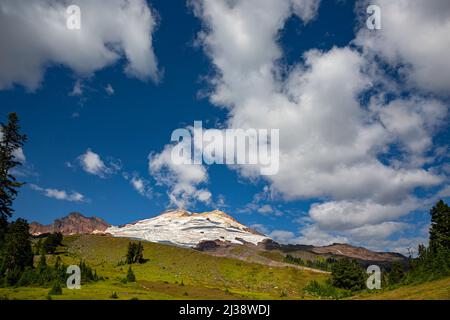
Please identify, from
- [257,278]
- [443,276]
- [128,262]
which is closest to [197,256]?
[128,262]

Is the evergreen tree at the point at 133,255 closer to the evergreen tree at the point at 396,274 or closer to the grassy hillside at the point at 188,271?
the grassy hillside at the point at 188,271

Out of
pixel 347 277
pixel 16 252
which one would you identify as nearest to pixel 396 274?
pixel 347 277

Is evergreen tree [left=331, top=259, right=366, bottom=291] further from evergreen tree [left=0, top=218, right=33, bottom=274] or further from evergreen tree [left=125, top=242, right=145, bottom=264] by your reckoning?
evergreen tree [left=0, top=218, right=33, bottom=274]

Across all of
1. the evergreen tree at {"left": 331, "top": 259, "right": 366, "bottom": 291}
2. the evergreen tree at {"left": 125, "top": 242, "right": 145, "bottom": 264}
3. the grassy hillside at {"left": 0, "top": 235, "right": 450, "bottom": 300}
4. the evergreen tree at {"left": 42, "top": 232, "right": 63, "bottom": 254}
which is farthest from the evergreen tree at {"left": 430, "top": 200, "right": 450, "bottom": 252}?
the evergreen tree at {"left": 42, "top": 232, "right": 63, "bottom": 254}

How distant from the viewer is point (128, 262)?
427ft

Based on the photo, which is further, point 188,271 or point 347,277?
point 188,271

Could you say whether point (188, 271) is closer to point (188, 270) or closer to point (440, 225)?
point (188, 270)

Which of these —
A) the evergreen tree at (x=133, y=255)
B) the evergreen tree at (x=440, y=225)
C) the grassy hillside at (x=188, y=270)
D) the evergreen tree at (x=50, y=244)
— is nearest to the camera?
the evergreen tree at (x=440, y=225)

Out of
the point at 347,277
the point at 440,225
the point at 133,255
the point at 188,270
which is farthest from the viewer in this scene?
the point at 133,255

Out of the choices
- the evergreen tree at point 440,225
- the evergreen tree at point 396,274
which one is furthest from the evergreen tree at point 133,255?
the evergreen tree at point 440,225

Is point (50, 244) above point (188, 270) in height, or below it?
above
